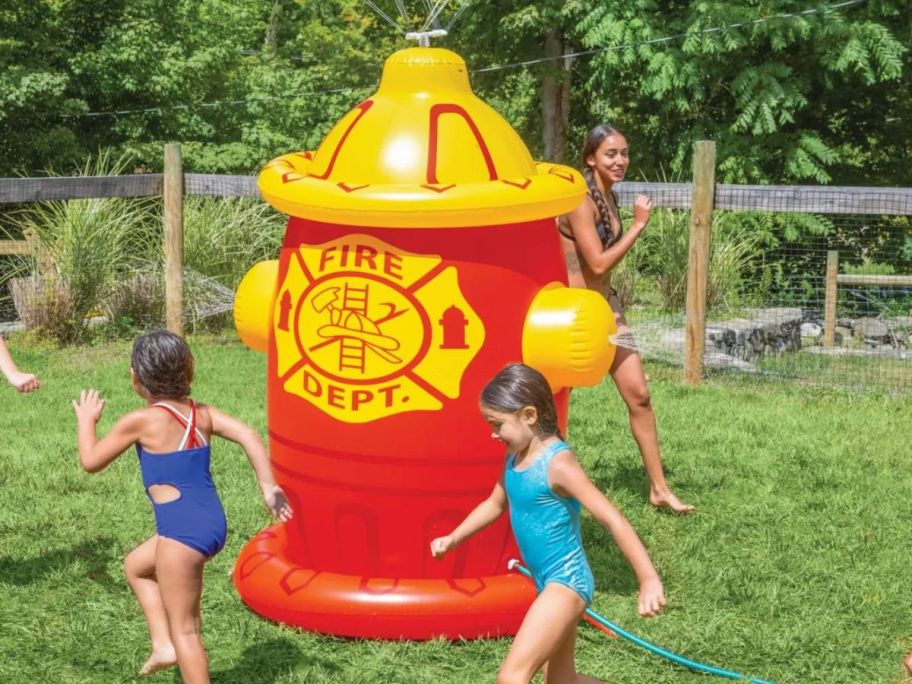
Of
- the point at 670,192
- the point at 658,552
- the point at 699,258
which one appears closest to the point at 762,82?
the point at 670,192

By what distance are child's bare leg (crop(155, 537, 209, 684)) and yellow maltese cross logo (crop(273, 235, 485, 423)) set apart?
99 cm

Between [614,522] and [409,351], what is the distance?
134cm

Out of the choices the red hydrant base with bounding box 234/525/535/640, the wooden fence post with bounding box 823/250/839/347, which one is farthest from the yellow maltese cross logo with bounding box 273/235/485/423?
the wooden fence post with bounding box 823/250/839/347

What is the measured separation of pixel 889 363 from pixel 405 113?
21.9 ft

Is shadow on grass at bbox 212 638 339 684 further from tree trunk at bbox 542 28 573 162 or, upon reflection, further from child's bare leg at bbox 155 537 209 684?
tree trunk at bbox 542 28 573 162

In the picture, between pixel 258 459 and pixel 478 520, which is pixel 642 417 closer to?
pixel 478 520

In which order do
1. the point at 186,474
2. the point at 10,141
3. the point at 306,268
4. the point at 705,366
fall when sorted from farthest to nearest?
the point at 10,141
the point at 705,366
the point at 306,268
the point at 186,474

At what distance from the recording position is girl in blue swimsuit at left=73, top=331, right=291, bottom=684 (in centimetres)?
394

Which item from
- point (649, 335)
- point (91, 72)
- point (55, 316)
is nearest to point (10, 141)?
point (91, 72)

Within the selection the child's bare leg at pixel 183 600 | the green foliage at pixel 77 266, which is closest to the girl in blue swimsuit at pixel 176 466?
the child's bare leg at pixel 183 600

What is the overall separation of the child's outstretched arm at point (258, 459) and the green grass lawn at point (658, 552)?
79 cm

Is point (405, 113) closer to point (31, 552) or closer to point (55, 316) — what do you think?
point (31, 552)

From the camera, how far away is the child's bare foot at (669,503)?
6355mm

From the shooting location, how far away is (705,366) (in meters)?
10.1
